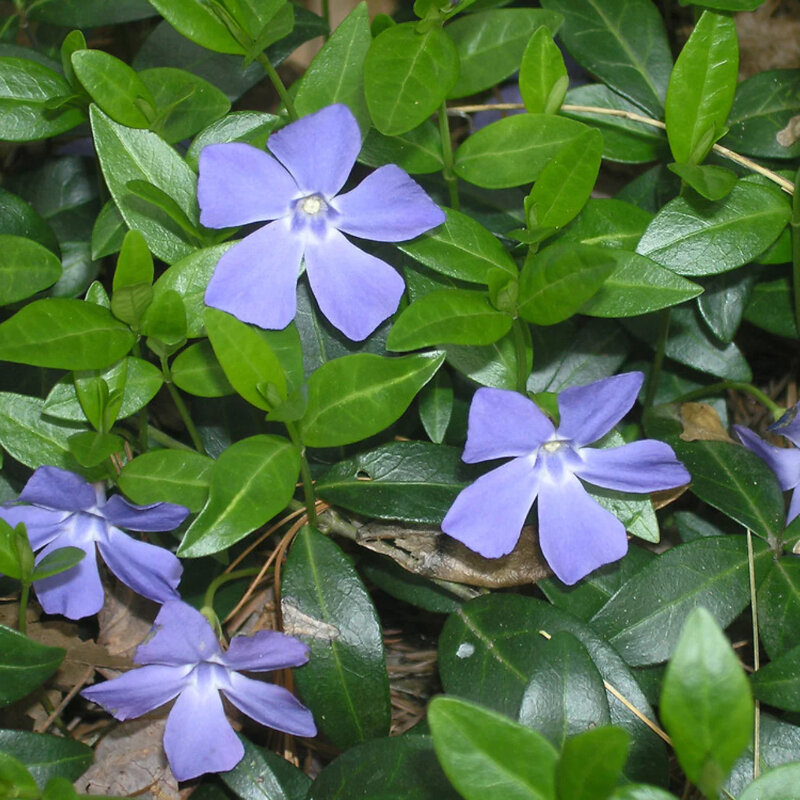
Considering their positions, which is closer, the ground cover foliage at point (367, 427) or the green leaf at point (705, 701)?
the green leaf at point (705, 701)

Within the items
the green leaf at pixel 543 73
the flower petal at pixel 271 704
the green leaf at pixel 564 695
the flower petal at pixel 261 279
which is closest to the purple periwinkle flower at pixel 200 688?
the flower petal at pixel 271 704

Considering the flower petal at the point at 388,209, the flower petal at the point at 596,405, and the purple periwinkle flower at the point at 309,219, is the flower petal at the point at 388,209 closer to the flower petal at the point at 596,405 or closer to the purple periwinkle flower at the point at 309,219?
the purple periwinkle flower at the point at 309,219

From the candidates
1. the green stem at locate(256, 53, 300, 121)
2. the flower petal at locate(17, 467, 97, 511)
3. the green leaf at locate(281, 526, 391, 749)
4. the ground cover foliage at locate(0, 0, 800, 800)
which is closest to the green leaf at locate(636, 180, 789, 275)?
the ground cover foliage at locate(0, 0, 800, 800)

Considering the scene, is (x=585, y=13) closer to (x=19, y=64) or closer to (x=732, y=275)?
(x=732, y=275)

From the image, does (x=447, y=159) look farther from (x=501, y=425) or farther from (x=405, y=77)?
(x=501, y=425)

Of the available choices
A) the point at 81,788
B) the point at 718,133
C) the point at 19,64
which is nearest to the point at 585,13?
the point at 718,133

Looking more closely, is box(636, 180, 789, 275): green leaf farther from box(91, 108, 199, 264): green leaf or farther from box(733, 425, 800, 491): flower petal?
box(91, 108, 199, 264): green leaf

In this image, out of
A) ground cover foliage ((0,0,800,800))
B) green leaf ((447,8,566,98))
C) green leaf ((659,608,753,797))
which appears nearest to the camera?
green leaf ((659,608,753,797))
